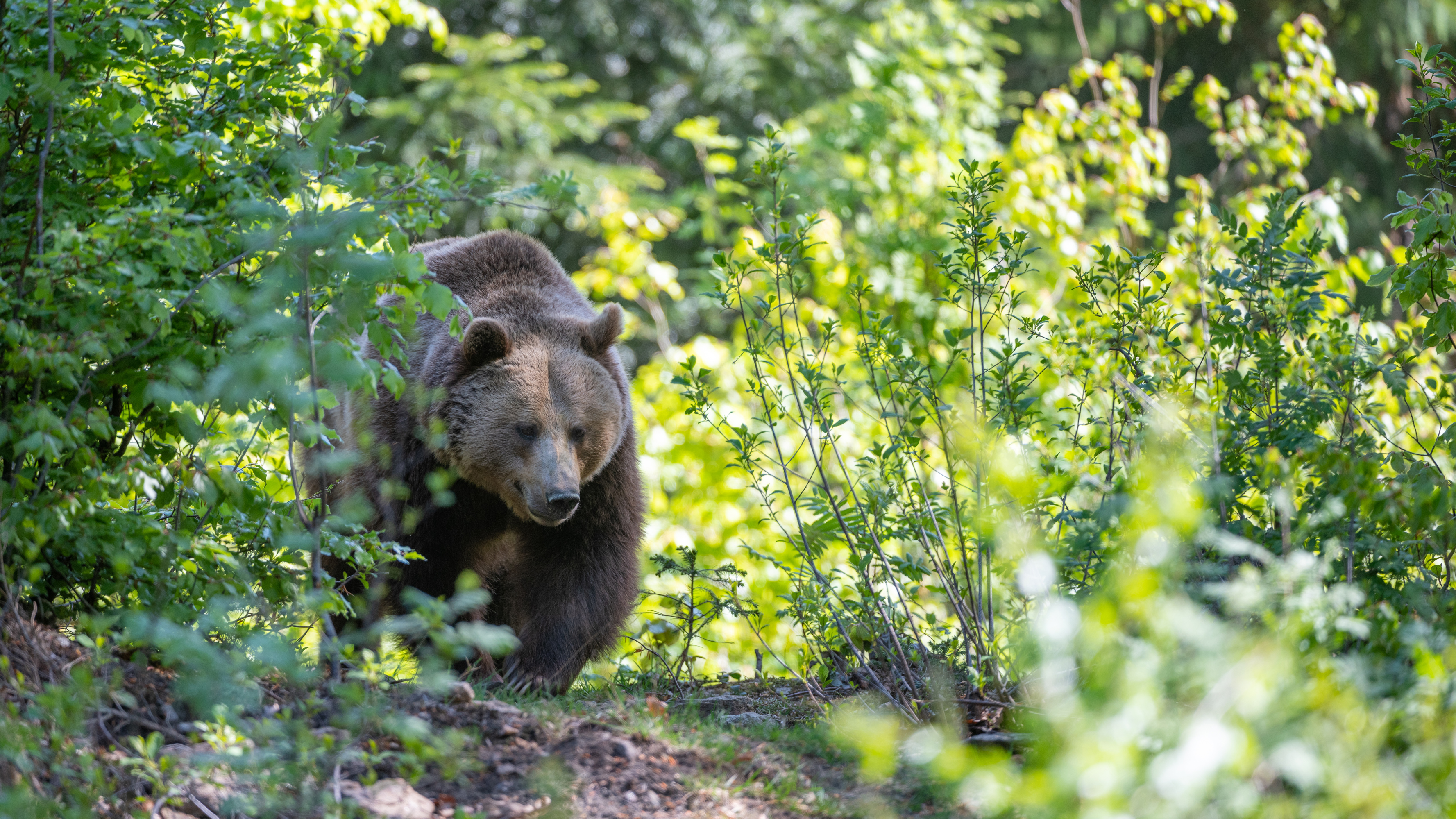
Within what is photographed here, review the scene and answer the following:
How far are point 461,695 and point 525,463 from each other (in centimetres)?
160

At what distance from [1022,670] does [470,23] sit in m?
12.5

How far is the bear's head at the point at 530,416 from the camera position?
4.46 meters

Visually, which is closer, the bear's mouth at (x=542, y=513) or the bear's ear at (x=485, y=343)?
the bear's mouth at (x=542, y=513)

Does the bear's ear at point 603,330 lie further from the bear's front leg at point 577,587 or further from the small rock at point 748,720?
the small rock at point 748,720

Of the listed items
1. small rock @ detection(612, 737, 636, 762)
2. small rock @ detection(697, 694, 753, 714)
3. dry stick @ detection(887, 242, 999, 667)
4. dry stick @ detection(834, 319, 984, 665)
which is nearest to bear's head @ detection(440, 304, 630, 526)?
small rock @ detection(697, 694, 753, 714)

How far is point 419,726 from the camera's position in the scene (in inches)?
84.7

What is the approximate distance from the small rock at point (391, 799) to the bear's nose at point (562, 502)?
1756mm

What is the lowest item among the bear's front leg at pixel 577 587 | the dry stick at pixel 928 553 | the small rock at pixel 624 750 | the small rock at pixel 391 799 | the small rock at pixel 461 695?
the bear's front leg at pixel 577 587

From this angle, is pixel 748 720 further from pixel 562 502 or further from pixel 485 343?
pixel 485 343

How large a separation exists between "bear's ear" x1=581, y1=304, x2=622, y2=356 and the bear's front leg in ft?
1.77

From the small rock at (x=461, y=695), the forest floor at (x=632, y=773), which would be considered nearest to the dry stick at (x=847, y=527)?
the forest floor at (x=632, y=773)

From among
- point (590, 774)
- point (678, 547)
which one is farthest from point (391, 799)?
point (678, 547)

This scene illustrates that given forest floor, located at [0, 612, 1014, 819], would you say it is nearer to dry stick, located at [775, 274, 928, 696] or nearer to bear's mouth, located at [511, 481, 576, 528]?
dry stick, located at [775, 274, 928, 696]

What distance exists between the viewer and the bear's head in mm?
4461
